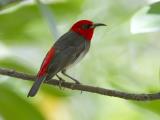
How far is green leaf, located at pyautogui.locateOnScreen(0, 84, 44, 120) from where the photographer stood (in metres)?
1.68

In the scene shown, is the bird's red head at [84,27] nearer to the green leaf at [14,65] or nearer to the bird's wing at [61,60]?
the bird's wing at [61,60]

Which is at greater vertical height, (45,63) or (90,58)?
(45,63)

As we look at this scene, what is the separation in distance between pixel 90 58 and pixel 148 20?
4.00ft

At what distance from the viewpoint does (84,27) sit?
2832mm

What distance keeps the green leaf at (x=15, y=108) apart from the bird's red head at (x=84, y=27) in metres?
1.07

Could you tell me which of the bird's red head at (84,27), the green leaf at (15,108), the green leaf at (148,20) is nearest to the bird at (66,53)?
the bird's red head at (84,27)

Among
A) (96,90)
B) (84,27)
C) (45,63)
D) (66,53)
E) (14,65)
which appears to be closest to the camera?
(96,90)

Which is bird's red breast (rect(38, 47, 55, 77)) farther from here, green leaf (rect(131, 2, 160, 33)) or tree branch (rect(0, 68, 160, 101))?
green leaf (rect(131, 2, 160, 33))

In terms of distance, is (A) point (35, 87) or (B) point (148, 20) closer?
(B) point (148, 20)

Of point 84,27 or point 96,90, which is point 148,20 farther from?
point 84,27

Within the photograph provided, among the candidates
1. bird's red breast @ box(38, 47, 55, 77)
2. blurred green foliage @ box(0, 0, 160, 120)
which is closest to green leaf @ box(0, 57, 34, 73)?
blurred green foliage @ box(0, 0, 160, 120)

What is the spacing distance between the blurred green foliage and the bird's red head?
10 centimetres

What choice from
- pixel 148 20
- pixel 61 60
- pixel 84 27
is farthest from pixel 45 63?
pixel 84 27

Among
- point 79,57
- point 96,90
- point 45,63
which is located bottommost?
point 79,57
